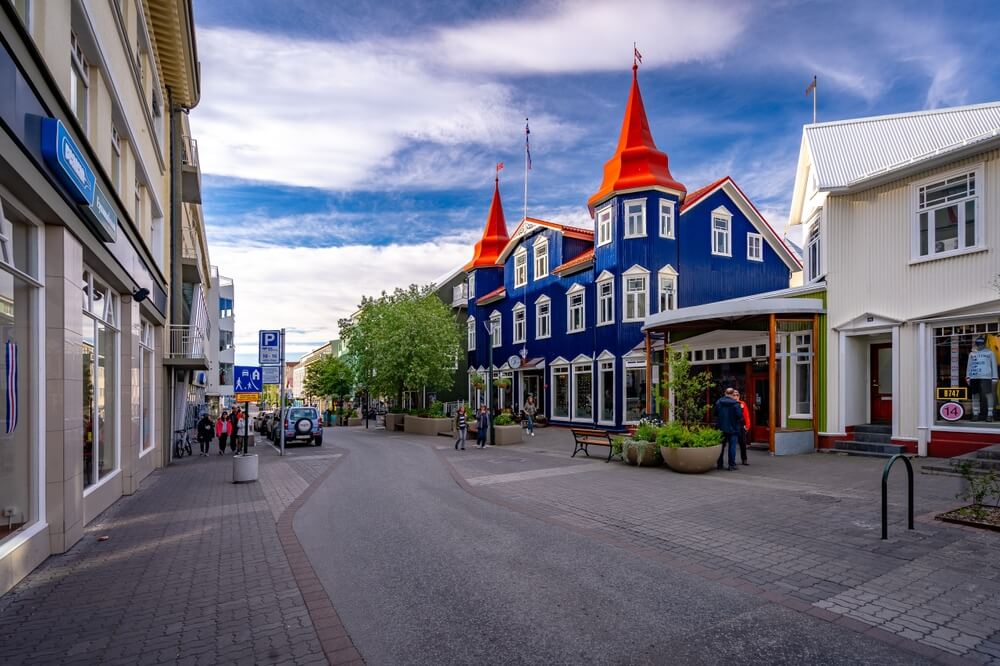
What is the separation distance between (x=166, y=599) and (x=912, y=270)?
16.8m

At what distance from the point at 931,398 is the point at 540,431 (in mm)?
16618

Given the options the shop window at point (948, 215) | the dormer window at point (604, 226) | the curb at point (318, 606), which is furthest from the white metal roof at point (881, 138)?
the curb at point (318, 606)

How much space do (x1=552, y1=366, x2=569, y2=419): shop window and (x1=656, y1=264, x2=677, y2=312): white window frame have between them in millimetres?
6180

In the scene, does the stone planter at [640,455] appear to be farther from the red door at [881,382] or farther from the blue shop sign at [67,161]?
the blue shop sign at [67,161]

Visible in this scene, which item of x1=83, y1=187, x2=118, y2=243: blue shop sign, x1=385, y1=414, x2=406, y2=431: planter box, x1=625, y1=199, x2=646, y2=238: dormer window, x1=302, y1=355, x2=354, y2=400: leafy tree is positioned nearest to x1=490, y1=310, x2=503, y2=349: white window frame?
x1=385, y1=414, x2=406, y2=431: planter box

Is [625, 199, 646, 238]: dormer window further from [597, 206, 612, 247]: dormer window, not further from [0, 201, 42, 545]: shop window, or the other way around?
[0, 201, 42, 545]: shop window

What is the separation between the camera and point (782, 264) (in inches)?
1208

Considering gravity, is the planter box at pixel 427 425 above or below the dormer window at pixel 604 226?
below

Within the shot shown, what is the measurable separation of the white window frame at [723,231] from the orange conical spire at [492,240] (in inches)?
619

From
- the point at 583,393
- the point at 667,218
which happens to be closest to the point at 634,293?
the point at 667,218

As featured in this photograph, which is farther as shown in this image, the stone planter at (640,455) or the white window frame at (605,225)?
the white window frame at (605,225)

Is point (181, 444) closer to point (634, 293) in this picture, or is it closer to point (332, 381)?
point (634, 293)

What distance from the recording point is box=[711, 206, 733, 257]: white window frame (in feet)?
92.8

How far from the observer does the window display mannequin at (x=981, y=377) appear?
1352 cm
